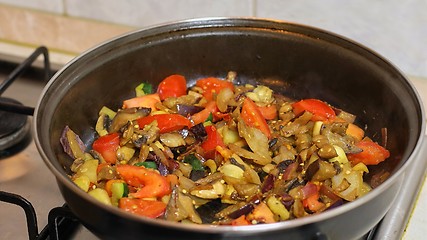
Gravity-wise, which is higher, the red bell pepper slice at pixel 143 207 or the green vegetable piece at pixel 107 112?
the green vegetable piece at pixel 107 112

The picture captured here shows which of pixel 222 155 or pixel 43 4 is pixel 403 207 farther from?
pixel 43 4

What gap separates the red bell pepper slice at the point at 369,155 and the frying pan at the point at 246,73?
16 mm

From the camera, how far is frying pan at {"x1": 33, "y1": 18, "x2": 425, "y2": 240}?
36.4 inches

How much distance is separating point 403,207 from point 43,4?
967mm

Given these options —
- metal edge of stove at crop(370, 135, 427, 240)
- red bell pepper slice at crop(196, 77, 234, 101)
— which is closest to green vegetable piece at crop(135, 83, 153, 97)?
red bell pepper slice at crop(196, 77, 234, 101)

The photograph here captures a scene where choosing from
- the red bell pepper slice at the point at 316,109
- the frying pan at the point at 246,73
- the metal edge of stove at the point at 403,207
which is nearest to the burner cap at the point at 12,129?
the frying pan at the point at 246,73

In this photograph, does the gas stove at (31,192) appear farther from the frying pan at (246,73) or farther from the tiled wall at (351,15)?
the tiled wall at (351,15)

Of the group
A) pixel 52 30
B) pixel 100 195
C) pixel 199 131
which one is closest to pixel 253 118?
pixel 199 131

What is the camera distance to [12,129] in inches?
46.0

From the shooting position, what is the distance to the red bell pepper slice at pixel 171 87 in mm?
1167

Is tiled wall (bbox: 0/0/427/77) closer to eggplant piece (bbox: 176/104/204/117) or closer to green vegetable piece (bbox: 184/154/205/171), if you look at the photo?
eggplant piece (bbox: 176/104/204/117)

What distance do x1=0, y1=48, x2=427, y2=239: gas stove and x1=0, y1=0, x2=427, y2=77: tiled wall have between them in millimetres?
206

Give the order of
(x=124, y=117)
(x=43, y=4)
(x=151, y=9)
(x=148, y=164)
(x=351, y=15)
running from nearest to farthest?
(x=148, y=164) → (x=124, y=117) → (x=351, y=15) → (x=151, y=9) → (x=43, y=4)

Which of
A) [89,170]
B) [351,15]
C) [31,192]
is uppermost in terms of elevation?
[351,15]
